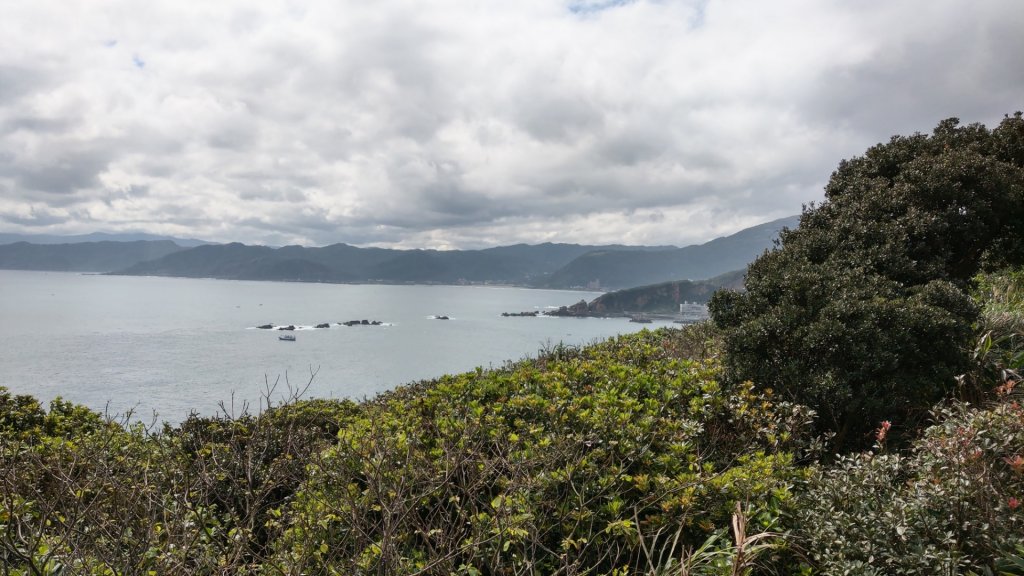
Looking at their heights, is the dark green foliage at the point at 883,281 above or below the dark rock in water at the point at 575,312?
above

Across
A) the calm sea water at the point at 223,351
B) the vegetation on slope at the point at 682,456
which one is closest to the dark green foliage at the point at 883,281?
the vegetation on slope at the point at 682,456

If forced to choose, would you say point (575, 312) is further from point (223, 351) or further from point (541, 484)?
point (541, 484)

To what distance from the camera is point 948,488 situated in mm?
3275

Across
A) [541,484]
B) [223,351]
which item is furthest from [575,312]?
[541,484]

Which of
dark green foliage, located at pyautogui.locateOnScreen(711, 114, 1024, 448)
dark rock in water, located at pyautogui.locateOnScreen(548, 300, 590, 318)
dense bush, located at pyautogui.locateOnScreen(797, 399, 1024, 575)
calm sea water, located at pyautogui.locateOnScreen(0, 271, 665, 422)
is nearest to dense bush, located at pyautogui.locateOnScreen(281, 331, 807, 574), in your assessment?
dense bush, located at pyautogui.locateOnScreen(797, 399, 1024, 575)

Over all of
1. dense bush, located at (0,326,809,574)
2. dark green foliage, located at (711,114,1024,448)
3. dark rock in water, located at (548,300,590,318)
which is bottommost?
dark rock in water, located at (548,300,590,318)

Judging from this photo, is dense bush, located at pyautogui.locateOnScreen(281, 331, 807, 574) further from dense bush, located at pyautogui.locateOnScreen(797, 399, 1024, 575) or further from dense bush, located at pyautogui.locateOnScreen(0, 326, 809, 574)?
dense bush, located at pyautogui.locateOnScreen(797, 399, 1024, 575)

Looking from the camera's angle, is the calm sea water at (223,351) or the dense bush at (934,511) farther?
the calm sea water at (223,351)

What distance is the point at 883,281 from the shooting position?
6828 mm

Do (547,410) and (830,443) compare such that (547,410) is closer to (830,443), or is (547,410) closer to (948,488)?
(948,488)

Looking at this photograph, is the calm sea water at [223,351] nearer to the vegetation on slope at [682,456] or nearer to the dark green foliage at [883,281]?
the dark green foliage at [883,281]

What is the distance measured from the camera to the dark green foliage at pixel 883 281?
5.78 m

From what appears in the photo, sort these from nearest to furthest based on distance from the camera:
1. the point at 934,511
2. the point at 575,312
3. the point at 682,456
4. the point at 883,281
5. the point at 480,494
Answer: the point at 934,511 < the point at 480,494 < the point at 682,456 < the point at 883,281 < the point at 575,312

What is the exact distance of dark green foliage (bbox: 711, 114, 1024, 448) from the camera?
5.78m
